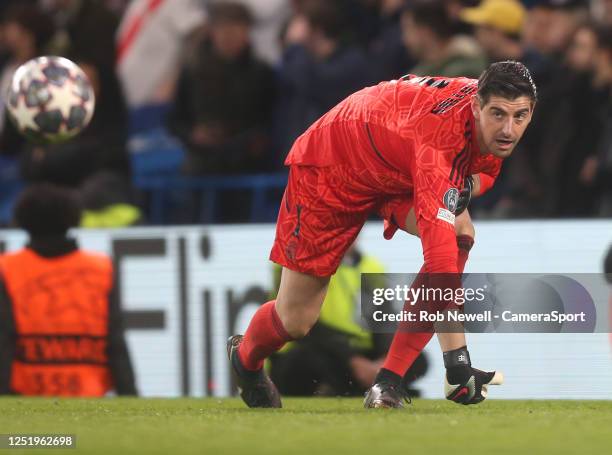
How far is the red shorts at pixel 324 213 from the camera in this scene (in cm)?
684

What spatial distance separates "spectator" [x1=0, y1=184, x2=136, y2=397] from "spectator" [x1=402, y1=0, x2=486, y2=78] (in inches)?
114

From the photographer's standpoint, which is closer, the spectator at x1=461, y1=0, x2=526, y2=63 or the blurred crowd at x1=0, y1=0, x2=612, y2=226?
the blurred crowd at x1=0, y1=0, x2=612, y2=226

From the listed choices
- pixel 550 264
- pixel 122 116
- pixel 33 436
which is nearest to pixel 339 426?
pixel 33 436

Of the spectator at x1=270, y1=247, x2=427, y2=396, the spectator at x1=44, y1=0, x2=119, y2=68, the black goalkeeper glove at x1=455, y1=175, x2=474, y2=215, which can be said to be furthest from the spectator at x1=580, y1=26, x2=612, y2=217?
the spectator at x1=44, y1=0, x2=119, y2=68

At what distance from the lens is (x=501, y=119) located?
20.7ft

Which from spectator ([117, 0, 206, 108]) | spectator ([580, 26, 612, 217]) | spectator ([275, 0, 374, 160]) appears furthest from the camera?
spectator ([117, 0, 206, 108])

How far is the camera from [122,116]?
1210 centimetres

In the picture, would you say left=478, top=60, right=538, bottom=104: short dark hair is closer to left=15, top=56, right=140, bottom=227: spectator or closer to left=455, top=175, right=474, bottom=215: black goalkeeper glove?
left=455, top=175, right=474, bottom=215: black goalkeeper glove

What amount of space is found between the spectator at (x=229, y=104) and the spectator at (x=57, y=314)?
2.97 meters

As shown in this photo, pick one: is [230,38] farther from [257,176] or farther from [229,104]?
[257,176]

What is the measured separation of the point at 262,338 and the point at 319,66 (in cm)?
440

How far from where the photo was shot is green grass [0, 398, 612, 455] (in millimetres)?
5160

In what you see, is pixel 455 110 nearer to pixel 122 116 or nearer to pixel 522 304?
pixel 522 304

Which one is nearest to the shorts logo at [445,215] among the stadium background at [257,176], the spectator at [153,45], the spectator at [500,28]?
the stadium background at [257,176]
